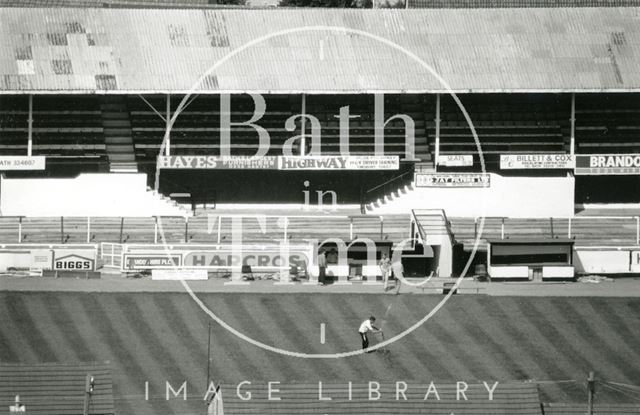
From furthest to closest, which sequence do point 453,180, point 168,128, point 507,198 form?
point 168,128 < point 453,180 < point 507,198

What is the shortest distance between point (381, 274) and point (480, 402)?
52.1 ft

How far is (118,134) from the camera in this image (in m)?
55.2

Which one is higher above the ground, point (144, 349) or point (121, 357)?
point (144, 349)

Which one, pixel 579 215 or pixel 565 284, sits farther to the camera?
pixel 579 215

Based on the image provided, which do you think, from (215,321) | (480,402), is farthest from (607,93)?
(480,402)

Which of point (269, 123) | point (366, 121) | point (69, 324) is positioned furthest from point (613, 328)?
point (269, 123)

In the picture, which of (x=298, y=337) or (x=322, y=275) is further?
(x=322, y=275)

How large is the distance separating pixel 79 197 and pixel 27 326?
45.5ft

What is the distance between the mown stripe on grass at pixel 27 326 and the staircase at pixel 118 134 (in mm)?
13448

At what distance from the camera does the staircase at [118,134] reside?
54.9 m

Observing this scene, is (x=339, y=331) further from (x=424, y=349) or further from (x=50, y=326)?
(x=50, y=326)

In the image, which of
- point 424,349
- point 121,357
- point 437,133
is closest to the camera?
point 121,357

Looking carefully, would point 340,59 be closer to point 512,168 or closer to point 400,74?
point 400,74

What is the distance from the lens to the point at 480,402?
1174 inches
